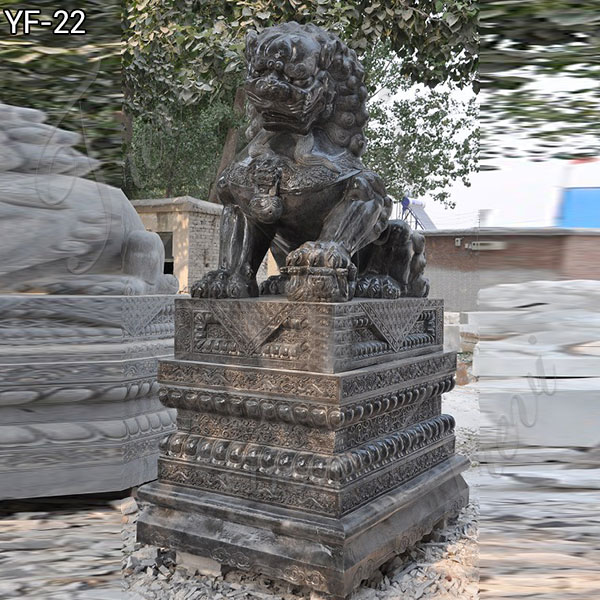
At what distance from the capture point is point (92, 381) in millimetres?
2459

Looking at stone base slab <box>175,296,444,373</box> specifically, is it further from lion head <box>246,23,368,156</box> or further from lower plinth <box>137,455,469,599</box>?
lion head <box>246,23,368,156</box>

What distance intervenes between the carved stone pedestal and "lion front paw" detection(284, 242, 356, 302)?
0.04 metres

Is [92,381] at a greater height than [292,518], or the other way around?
[92,381]

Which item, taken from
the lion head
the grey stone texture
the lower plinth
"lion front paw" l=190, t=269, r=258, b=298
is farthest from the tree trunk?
the lower plinth

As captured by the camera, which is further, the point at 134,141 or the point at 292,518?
the point at 134,141

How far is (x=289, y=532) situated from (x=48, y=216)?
1570 millimetres

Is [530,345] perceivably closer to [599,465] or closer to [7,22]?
[599,465]

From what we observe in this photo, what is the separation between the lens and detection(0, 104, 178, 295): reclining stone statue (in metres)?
2.29

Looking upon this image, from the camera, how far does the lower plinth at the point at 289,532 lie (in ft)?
5.67

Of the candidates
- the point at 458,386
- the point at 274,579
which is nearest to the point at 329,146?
the point at 274,579

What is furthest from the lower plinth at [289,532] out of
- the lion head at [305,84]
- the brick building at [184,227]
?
the brick building at [184,227]

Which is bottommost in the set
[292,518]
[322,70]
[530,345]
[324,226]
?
[292,518]

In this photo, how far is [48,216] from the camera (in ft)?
7.95

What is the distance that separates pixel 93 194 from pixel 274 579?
1673 mm
